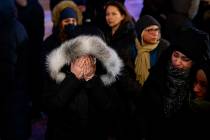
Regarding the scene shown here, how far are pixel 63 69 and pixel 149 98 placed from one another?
26.3 inches

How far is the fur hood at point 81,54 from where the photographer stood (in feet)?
10.3

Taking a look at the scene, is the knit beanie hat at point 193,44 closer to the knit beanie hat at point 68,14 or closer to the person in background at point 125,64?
the person in background at point 125,64

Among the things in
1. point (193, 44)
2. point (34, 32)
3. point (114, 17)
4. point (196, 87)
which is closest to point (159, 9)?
point (114, 17)

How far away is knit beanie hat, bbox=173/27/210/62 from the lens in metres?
3.20

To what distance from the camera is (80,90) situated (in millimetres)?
3211

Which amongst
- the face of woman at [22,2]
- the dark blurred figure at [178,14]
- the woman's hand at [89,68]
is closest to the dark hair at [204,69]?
the woman's hand at [89,68]

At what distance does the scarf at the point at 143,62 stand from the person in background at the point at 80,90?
3.36 ft

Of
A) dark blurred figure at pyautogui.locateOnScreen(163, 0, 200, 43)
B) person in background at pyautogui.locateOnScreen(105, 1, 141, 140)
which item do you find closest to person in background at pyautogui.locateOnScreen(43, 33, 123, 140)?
person in background at pyautogui.locateOnScreen(105, 1, 141, 140)

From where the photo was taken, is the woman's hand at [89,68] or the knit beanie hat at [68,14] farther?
the knit beanie hat at [68,14]

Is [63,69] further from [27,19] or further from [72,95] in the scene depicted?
[27,19]

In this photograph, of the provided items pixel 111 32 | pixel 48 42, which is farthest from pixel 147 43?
pixel 48 42

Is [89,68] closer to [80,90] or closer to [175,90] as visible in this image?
[80,90]

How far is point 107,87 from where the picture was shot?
3.24m

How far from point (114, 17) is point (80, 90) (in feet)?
5.25
